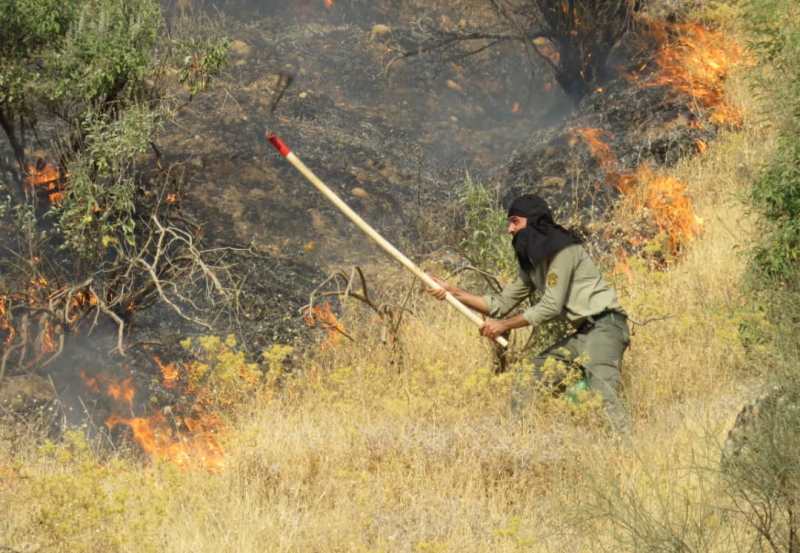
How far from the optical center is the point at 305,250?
11.7m

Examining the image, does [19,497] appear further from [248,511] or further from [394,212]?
[394,212]

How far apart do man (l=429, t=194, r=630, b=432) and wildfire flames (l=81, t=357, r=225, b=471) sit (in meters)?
1.69

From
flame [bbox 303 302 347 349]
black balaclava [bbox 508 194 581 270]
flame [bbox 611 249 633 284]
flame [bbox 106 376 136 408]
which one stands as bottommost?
flame [bbox 106 376 136 408]

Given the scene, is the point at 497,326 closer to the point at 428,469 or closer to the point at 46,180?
the point at 428,469

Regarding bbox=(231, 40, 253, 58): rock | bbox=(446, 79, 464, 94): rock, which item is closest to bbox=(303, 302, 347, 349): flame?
bbox=(231, 40, 253, 58): rock

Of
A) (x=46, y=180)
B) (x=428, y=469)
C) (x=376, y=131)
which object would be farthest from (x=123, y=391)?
(x=376, y=131)

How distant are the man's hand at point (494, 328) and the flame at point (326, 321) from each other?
1816mm

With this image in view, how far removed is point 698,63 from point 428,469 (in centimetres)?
870

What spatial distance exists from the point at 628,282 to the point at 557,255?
251 cm

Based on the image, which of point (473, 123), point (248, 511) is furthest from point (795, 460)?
point (473, 123)

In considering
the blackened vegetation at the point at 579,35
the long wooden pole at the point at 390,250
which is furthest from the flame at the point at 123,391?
the blackened vegetation at the point at 579,35

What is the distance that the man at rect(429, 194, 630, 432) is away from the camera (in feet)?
24.3

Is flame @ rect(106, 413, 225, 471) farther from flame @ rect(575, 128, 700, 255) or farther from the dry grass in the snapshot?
flame @ rect(575, 128, 700, 255)

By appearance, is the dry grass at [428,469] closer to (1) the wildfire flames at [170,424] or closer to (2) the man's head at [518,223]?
(1) the wildfire flames at [170,424]
